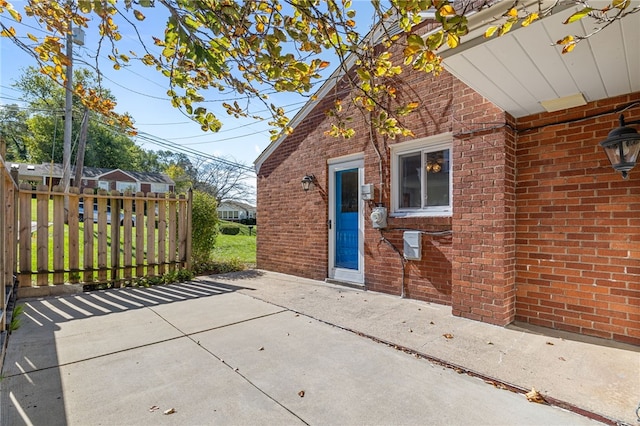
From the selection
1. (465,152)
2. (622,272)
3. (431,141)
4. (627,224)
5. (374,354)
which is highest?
(431,141)

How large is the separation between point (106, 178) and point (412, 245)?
39.7 metres

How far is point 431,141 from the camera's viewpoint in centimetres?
478

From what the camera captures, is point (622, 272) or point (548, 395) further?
point (622, 272)

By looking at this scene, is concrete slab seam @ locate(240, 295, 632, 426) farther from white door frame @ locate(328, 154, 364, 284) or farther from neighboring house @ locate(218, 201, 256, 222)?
neighboring house @ locate(218, 201, 256, 222)

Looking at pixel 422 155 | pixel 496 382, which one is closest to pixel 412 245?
pixel 422 155

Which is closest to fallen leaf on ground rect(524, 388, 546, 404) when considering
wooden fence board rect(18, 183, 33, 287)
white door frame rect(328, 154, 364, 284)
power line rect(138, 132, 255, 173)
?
white door frame rect(328, 154, 364, 284)

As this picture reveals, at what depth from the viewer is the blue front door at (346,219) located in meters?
5.99

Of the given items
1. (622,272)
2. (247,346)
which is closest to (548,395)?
(622,272)

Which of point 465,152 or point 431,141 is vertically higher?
point 431,141

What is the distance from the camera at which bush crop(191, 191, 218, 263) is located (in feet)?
23.7

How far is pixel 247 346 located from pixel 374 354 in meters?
1.27

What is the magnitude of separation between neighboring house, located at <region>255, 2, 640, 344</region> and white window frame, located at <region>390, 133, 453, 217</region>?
0.02 metres

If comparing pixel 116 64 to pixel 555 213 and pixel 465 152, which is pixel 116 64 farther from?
pixel 555 213

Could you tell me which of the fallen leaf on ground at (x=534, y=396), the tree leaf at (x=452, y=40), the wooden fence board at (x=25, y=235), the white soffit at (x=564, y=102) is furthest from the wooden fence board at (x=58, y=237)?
the white soffit at (x=564, y=102)
